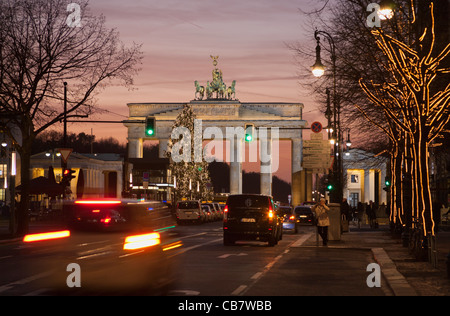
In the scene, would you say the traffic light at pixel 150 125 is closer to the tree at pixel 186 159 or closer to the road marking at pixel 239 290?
the road marking at pixel 239 290

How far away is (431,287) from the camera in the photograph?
48.3 feet

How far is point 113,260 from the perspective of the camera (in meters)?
21.4

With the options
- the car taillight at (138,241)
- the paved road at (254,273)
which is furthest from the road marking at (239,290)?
the car taillight at (138,241)

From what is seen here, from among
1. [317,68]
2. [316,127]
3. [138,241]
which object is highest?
[317,68]

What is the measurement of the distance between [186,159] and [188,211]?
1431 inches

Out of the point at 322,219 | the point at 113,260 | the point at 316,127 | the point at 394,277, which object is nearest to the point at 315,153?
the point at 316,127

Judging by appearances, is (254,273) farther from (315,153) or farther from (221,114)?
(221,114)

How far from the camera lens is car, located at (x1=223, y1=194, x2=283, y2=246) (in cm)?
3070

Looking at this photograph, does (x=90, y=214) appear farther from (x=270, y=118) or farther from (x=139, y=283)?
(x=270, y=118)

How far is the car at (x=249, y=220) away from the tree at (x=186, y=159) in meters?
63.8

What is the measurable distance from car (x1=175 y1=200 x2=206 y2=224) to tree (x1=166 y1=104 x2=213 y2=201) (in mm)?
33346

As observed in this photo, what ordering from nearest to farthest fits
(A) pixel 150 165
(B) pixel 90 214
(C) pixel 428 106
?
(B) pixel 90 214 → (C) pixel 428 106 → (A) pixel 150 165
